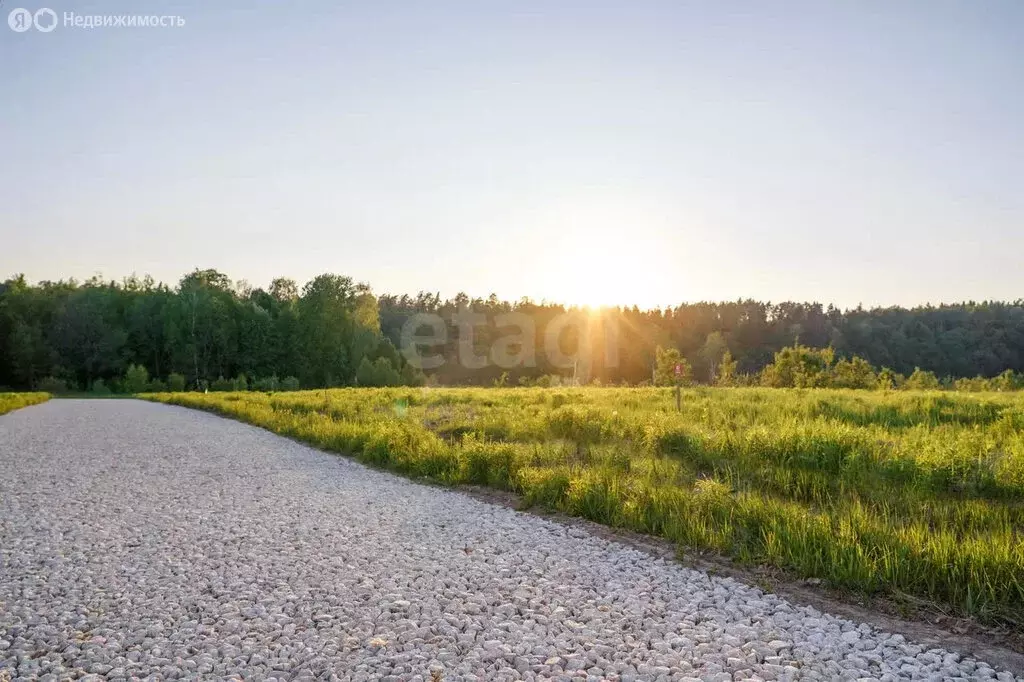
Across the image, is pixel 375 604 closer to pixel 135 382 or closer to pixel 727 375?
pixel 727 375

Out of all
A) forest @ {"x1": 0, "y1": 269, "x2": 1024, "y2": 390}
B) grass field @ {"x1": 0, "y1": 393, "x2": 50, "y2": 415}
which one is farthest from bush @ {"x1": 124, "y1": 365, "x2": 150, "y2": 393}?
grass field @ {"x1": 0, "y1": 393, "x2": 50, "y2": 415}

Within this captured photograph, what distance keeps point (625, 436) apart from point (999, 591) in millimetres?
8148

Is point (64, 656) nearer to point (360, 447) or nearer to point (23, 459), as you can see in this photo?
point (360, 447)

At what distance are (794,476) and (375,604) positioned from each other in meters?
6.38

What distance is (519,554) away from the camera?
21.1 ft

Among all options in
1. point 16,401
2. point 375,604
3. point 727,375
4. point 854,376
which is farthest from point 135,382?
point 375,604

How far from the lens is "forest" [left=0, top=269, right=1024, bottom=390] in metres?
68.1

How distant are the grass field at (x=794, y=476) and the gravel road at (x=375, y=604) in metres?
0.84

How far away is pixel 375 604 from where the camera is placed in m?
5.07

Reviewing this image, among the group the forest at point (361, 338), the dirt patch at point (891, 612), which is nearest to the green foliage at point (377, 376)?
the forest at point (361, 338)

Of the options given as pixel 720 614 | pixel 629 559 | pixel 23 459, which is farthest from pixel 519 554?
pixel 23 459
